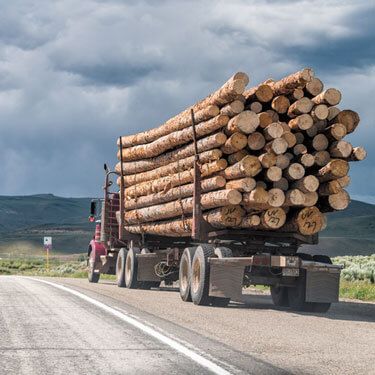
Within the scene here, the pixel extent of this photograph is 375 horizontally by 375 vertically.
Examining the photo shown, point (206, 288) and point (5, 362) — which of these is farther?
point (206, 288)

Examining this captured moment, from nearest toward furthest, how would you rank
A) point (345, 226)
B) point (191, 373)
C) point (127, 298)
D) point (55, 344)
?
point (191, 373), point (55, 344), point (127, 298), point (345, 226)

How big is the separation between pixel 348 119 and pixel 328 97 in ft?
2.22

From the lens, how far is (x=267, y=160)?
49.3ft

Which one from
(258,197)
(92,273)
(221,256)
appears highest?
(258,197)

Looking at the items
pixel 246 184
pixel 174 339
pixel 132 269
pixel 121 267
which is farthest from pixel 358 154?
pixel 121 267

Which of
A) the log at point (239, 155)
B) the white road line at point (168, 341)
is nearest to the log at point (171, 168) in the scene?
the log at point (239, 155)

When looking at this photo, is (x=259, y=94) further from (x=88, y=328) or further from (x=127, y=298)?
(x=88, y=328)

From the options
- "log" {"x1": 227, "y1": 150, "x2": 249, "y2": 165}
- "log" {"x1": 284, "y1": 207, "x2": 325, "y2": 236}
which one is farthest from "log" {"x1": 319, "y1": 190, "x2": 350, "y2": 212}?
"log" {"x1": 227, "y1": 150, "x2": 249, "y2": 165}

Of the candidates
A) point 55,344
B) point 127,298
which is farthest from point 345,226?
point 55,344

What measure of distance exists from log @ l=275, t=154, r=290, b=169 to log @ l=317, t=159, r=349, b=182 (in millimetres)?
728

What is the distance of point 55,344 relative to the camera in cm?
931

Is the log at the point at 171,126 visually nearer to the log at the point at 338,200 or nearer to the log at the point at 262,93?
the log at the point at 262,93

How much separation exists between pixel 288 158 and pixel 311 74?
1645 mm

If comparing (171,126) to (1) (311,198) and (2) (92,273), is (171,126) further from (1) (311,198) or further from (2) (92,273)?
(2) (92,273)
